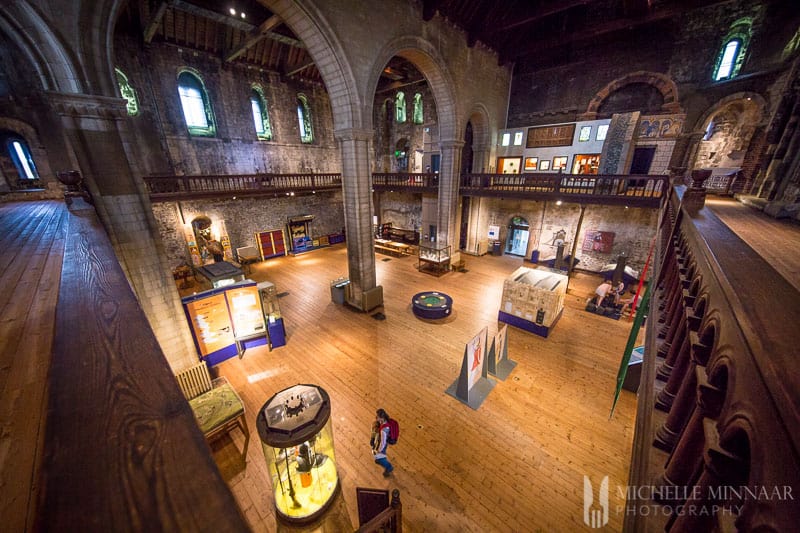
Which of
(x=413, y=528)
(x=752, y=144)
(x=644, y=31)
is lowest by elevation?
(x=413, y=528)

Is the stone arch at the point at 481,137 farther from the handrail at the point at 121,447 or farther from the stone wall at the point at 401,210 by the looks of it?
the handrail at the point at 121,447

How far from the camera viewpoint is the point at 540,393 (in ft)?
21.0

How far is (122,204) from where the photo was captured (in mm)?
5332

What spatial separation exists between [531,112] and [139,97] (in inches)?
722

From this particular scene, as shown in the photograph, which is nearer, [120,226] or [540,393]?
[120,226]

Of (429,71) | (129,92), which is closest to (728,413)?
(429,71)

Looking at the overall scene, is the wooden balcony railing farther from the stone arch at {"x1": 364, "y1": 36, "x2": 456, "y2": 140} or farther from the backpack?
the backpack

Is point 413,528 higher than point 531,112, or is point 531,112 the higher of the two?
point 531,112

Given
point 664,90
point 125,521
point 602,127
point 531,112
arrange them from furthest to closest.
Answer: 1. point 531,112
2. point 602,127
3. point 664,90
4. point 125,521

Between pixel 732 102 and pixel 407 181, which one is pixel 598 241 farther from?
pixel 407 181

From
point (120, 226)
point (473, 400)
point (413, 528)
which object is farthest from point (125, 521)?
point (120, 226)

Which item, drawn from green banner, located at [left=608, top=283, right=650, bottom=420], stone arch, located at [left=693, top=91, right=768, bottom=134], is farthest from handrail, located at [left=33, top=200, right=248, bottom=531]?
stone arch, located at [left=693, top=91, right=768, bottom=134]

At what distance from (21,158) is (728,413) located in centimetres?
1758

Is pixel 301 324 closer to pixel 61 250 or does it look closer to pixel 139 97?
pixel 61 250
